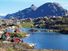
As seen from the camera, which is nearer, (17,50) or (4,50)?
(4,50)

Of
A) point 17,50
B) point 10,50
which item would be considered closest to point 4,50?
point 10,50

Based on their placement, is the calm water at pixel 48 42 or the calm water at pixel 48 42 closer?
the calm water at pixel 48 42

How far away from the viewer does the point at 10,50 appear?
84.2 feet

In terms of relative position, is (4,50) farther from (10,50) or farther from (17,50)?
(17,50)

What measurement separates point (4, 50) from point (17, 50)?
2.48m

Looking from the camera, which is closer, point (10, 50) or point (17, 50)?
point (10, 50)

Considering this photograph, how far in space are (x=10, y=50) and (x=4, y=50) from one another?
715 mm

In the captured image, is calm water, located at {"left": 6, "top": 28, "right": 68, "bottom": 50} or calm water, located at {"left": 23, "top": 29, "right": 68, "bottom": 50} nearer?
calm water, located at {"left": 23, "top": 29, "right": 68, "bottom": 50}

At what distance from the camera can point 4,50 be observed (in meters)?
25.1

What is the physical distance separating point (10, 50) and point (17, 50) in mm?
1817

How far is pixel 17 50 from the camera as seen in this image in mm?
27406
